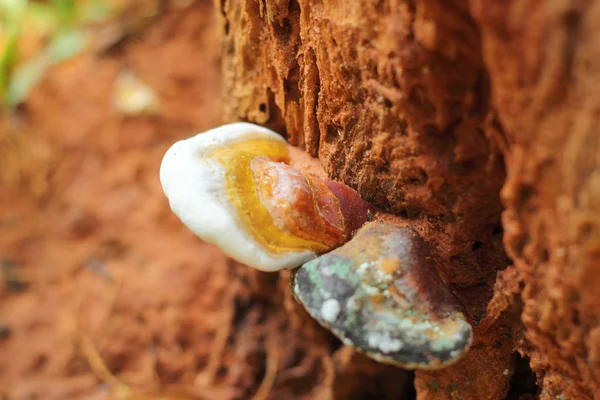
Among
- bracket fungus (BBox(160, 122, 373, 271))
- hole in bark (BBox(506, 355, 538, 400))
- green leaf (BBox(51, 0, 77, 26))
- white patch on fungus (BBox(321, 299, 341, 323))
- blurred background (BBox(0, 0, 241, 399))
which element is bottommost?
blurred background (BBox(0, 0, 241, 399))

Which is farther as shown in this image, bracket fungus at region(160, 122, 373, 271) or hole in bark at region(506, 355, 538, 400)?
hole in bark at region(506, 355, 538, 400)

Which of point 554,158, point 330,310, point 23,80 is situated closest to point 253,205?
point 330,310

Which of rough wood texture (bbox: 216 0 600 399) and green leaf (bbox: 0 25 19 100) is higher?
rough wood texture (bbox: 216 0 600 399)

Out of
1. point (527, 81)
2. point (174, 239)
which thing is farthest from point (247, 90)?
point (174, 239)

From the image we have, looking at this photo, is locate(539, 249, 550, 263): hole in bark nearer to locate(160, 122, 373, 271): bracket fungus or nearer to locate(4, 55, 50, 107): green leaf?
locate(160, 122, 373, 271): bracket fungus

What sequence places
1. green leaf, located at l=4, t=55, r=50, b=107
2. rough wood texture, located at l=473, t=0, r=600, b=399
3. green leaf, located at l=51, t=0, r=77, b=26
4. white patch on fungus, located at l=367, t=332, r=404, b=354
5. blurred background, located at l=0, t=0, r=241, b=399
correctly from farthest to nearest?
green leaf, located at l=51, t=0, r=77, b=26
green leaf, located at l=4, t=55, r=50, b=107
blurred background, located at l=0, t=0, r=241, b=399
white patch on fungus, located at l=367, t=332, r=404, b=354
rough wood texture, located at l=473, t=0, r=600, b=399

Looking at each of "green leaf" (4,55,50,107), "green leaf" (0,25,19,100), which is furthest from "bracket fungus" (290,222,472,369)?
"green leaf" (0,25,19,100)

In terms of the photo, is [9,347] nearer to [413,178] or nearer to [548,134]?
[413,178]
